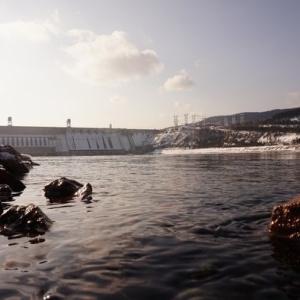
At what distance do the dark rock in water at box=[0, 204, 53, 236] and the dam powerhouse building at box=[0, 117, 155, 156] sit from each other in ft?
467

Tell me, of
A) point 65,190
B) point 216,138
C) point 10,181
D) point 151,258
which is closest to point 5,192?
point 10,181

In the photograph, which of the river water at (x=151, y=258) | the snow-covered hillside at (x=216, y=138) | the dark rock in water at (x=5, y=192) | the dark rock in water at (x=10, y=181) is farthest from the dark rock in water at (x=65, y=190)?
the snow-covered hillside at (x=216, y=138)

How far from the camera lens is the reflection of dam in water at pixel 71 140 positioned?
478 ft

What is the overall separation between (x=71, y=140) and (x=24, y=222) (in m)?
156

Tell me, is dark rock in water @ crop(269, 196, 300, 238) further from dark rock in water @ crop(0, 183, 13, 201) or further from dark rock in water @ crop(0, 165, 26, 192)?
dark rock in water @ crop(0, 165, 26, 192)

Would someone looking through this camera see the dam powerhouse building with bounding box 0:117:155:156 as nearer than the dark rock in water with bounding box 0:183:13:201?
No

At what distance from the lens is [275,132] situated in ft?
486

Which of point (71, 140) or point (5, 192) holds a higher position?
point (71, 140)

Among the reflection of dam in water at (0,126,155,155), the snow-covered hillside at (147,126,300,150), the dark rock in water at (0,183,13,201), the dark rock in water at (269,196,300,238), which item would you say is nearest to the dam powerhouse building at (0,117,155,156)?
the reflection of dam in water at (0,126,155,155)

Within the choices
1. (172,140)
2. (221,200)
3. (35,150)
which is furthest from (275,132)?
(221,200)

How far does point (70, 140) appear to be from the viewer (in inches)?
6314

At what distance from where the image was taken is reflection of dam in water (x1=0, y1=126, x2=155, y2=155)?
145625 mm

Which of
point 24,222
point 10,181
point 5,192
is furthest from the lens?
point 10,181

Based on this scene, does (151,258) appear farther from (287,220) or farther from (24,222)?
(24,222)
